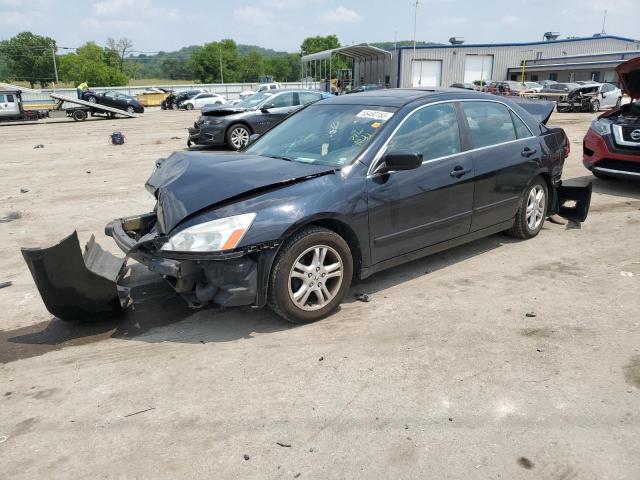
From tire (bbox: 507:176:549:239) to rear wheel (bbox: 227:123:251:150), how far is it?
935 cm

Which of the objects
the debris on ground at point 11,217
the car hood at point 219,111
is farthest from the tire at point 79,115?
the debris on ground at point 11,217

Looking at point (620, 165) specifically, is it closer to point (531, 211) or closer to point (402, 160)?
point (531, 211)

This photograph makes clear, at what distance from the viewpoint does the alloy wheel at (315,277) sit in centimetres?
380

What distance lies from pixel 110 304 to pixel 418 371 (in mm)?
2419

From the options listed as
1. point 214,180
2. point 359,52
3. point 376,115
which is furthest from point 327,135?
point 359,52

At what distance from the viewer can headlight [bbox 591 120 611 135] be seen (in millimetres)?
8091

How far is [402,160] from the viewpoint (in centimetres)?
396

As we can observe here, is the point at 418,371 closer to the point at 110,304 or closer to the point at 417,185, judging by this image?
the point at 417,185

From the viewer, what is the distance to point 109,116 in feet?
99.1

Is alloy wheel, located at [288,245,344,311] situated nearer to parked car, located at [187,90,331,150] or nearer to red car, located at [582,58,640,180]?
red car, located at [582,58,640,180]

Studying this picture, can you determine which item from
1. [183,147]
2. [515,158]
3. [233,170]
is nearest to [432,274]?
[515,158]

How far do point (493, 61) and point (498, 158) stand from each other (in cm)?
5401

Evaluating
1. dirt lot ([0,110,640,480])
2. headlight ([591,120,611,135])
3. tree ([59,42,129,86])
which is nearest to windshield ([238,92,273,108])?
headlight ([591,120,611,135])

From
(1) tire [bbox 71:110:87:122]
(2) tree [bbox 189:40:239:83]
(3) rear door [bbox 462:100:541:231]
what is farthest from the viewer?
(2) tree [bbox 189:40:239:83]
